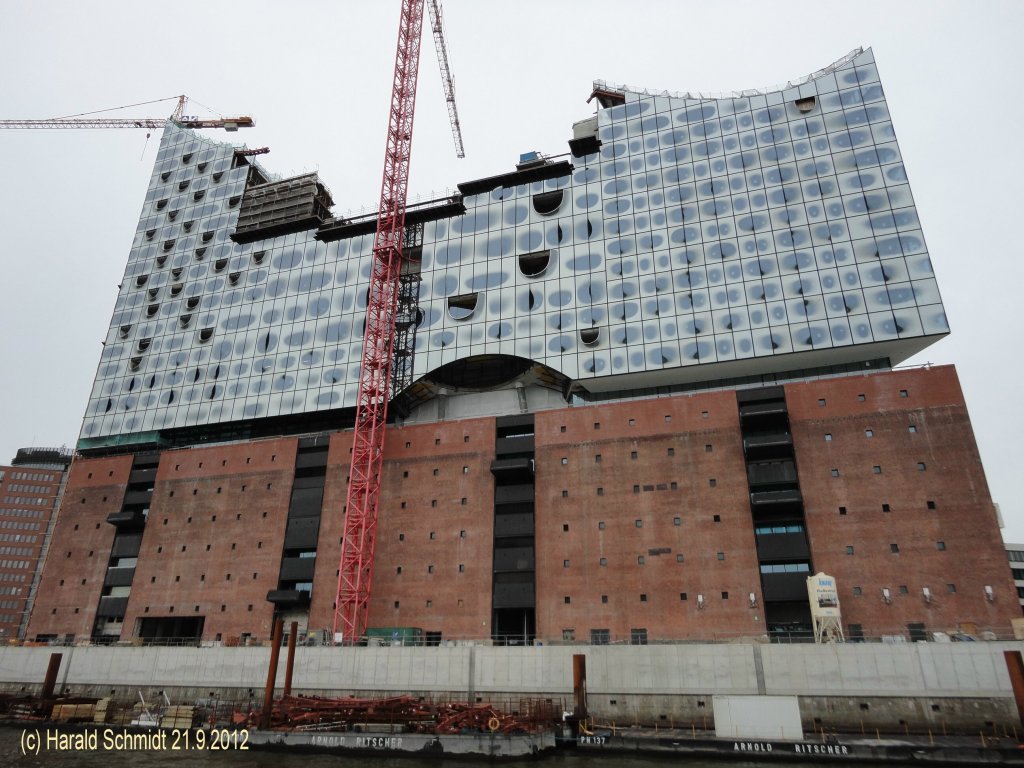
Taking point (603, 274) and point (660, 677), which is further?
point (603, 274)

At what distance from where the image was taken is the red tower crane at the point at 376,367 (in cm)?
A: 5325

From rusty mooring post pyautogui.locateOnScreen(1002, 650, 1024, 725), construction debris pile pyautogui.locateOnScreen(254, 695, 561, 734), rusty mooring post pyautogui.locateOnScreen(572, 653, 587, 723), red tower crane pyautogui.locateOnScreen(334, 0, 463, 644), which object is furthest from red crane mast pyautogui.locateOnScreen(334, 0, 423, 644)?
rusty mooring post pyautogui.locateOnScreen(1002, 650, 1024, 725)

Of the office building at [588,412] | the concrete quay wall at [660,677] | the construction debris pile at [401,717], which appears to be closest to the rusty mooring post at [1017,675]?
the concrete quay wall at [660,677]

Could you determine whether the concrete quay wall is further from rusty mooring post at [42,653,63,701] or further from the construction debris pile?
rusty mooring post at [42,653,63,701]

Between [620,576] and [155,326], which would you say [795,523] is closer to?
[620,576]

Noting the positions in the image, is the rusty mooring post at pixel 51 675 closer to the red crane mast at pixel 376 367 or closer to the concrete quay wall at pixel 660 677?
the concrete quay wall at pixel 660 677

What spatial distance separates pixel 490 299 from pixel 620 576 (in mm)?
26046

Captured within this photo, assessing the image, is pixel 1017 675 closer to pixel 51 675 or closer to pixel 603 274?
pixel 603 274

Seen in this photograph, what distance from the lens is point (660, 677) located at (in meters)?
40.7

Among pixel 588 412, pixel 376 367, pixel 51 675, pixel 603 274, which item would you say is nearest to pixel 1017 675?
pixel 588 412

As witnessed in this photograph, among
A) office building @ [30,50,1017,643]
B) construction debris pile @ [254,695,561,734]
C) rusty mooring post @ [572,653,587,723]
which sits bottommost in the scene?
construction debris pile @ [254,695,561,734]

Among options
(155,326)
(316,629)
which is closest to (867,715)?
(316,629)

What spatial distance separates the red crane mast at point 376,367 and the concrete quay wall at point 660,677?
233 inches

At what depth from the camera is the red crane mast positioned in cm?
5325
